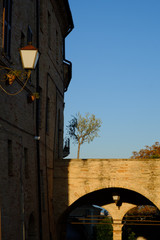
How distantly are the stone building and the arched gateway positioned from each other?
494 millimetres

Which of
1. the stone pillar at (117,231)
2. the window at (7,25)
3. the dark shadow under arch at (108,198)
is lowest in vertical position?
the stone pillar at (117,231)

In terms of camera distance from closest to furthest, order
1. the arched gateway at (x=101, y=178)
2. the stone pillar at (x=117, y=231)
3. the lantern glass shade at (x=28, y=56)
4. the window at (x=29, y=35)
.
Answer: the lantern glass shade at (x=28, y=56) → the window at (x=29, y=35) → the arched gateway at (x=101, y=178) → the stone pillar at (x=117, y=231)

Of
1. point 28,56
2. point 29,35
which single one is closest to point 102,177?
point 29,35

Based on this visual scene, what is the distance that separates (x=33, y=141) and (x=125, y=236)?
1509cm

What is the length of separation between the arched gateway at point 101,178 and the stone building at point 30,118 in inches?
19.5

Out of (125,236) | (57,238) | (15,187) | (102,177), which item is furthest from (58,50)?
(125,236)

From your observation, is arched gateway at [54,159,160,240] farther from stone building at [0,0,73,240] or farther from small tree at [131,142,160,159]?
small tree at [131,142,160,159]

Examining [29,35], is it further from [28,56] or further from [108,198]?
[108,198]

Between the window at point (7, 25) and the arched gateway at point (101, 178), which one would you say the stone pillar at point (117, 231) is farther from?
the window at point (7, 25)

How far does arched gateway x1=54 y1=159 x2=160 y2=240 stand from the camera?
1927 centimetres

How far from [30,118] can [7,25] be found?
398cm

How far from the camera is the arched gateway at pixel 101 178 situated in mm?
19266

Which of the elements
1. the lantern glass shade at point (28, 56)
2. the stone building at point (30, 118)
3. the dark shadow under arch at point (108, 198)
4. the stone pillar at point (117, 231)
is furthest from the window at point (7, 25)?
the stone pillar at point (117, 231)

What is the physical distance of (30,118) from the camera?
623 inches
